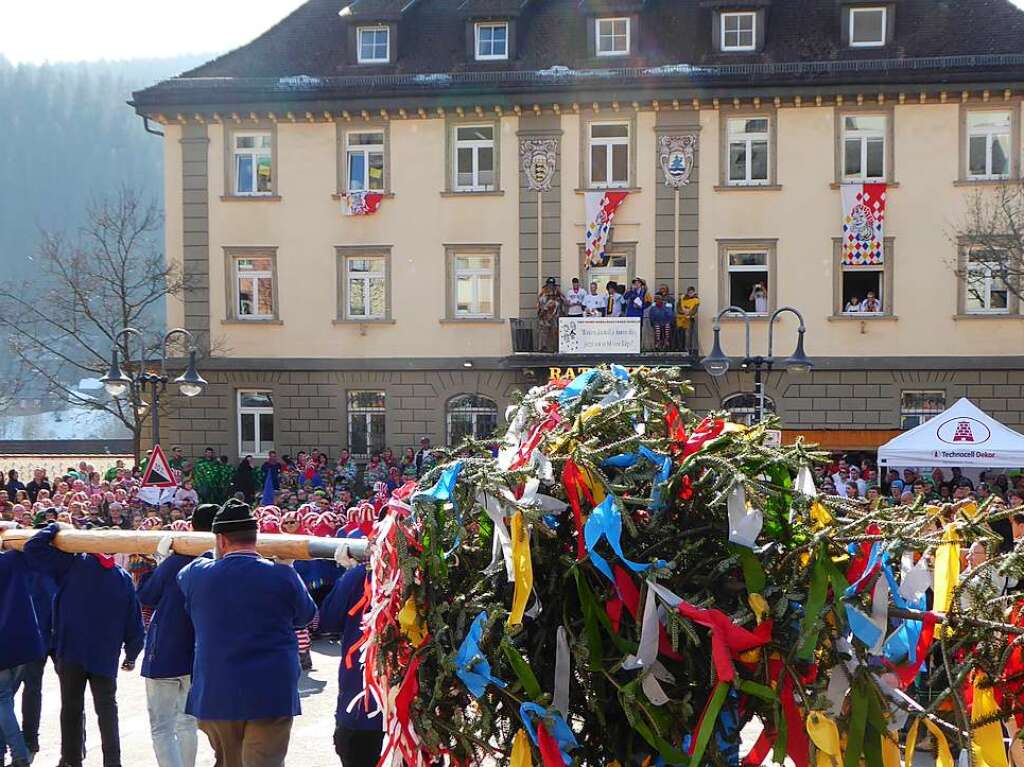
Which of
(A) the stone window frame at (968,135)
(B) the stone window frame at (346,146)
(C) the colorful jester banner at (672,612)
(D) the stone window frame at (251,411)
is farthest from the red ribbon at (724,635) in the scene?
(D) the stone window frame at (251,411)

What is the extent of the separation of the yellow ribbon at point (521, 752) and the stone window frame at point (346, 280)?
2478 centimetres

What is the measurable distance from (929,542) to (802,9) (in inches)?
1049

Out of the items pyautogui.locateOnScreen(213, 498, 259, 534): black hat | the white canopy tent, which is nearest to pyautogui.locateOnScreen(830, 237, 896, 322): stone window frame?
the white canopy tent

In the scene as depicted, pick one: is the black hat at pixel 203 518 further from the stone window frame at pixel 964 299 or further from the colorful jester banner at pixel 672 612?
the stone window frame at pixel 964 299

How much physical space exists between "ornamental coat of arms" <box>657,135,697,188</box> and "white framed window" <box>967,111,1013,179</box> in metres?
6.01

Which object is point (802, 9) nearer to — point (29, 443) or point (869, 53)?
point (869, 53)

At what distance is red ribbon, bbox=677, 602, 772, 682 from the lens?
173 inches

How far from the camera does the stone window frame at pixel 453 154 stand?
2864 centimetres

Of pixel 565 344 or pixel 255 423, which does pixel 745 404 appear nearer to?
pixel 565 344

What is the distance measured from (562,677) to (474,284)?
80.8 ft

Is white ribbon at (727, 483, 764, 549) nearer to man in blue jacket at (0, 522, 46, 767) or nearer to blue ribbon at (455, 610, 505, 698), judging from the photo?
blue ribbon at (455, 610, 505, 698)

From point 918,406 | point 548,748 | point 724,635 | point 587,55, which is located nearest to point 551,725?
point 548,748

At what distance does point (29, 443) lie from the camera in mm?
46625

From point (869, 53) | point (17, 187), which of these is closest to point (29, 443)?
point (869, 53)
